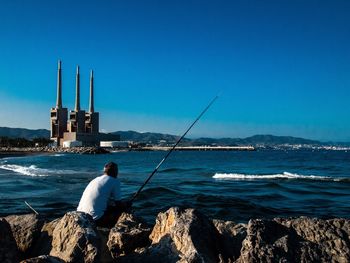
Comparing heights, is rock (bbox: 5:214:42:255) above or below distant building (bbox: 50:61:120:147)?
below

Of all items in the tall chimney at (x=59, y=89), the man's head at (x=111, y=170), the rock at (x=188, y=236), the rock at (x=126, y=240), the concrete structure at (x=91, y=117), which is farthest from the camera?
the concrete structure at (x=91, y=117)

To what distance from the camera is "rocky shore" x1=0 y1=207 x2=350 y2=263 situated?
18.1ft

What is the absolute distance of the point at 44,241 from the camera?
651 centimetres

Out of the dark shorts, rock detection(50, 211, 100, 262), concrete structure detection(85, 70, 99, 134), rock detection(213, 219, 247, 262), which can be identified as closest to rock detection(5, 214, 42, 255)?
rock detection(50, 211, 100, 262)

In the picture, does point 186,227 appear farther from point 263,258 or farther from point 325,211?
point 325,211

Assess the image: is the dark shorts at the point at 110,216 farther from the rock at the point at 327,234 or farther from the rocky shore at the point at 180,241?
the rock at the point at 327,234

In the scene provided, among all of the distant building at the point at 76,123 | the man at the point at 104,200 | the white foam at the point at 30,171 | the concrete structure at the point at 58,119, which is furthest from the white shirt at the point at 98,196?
the concrete structure at the point at 58,119

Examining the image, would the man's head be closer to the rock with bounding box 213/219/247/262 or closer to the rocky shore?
the rocky shore

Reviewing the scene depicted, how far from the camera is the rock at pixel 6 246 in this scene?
551cm

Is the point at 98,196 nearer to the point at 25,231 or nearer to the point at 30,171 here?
the point at 25,231

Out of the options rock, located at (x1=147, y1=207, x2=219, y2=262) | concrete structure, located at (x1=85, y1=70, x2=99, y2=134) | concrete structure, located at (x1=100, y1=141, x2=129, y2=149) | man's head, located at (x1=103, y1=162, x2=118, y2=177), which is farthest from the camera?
concrete structure, located at (x1=100, y1=141, x2=129, y2=149)

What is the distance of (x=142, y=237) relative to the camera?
704 centimetres

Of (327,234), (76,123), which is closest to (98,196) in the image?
(327,234)

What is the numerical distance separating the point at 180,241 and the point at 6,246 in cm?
206
